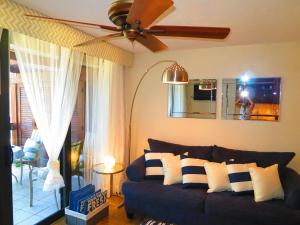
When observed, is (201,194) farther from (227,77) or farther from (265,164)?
(227,77)

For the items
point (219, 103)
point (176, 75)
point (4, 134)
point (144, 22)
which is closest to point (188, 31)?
point (144, 22)

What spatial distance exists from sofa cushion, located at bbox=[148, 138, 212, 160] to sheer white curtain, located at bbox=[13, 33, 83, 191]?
132cm

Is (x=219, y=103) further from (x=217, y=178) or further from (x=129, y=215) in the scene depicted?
(x=129, y=215)

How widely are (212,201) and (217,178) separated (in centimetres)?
30

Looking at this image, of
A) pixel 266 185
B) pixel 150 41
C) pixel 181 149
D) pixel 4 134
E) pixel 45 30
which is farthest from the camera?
pixel 181 149

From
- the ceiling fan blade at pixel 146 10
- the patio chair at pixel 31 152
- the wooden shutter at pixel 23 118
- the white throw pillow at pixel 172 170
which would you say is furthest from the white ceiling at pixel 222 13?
the white throw pillow at pixel 172 170

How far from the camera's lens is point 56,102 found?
249 cm

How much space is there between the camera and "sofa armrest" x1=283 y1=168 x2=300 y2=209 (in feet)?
7.13

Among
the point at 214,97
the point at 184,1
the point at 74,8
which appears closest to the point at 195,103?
the point at 214,97

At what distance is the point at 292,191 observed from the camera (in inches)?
87.4

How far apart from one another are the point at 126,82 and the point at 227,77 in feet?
5.45

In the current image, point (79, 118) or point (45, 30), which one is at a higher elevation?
point (45, 30)

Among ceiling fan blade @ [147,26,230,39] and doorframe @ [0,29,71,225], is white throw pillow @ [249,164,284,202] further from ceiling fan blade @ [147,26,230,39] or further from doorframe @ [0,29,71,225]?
doorframe @ [0,29,71,225]

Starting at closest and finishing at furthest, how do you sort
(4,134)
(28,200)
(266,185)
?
(4,134) < (266,185) < (28,200)
